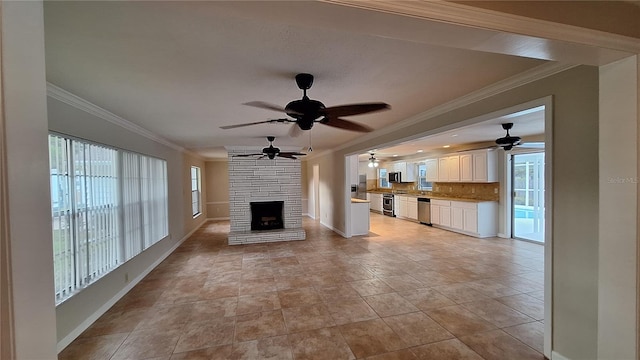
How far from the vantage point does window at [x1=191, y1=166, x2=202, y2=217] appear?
772 cm

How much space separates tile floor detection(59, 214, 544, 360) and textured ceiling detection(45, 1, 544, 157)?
7.91 feet

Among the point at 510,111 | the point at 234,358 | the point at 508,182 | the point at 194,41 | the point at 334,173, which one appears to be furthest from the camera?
the point at 334,173

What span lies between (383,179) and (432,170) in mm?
3424

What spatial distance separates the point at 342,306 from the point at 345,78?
100 inches

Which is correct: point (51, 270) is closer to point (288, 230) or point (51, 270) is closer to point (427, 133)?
point (427, 133)

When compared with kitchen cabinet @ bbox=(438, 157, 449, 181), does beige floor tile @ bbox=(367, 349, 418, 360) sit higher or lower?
lower

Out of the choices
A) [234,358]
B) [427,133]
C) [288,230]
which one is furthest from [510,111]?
[288,230]

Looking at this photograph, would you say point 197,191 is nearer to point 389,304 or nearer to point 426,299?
point 389,304

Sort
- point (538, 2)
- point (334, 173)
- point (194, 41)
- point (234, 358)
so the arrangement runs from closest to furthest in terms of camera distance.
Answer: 1. point (538, 2)
2. point (194, 41)
3. point (234, 358)
4. point (334, 173)

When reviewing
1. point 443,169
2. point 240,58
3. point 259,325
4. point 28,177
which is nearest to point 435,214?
point 443,169

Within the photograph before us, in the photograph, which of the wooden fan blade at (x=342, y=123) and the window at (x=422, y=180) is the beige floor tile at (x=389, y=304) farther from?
the window at (x=422, y=180)

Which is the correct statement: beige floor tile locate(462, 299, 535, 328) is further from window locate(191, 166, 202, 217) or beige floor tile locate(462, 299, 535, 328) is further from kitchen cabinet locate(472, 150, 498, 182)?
window locate(191, 166, 202, 217)

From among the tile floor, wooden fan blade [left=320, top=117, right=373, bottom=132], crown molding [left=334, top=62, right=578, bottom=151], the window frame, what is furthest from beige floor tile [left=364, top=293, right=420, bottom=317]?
Answer: the window frame

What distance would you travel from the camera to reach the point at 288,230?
6.61m
